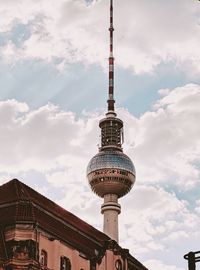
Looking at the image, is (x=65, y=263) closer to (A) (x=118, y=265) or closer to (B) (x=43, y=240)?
(B) (x=43, y=240)

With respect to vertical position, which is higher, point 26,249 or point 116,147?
point 116,147

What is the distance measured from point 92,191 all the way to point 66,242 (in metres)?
118

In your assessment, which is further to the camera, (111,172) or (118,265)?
(111,172)

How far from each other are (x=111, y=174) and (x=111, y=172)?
61 cm

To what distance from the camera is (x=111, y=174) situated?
17550 centimetres

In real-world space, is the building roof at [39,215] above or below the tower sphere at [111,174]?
below

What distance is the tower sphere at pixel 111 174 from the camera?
6914 inches

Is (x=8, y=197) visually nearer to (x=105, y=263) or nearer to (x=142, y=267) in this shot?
(x=105, y=263)

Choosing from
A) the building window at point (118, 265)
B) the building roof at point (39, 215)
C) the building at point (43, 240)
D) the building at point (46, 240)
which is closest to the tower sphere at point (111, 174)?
the building at point (46, 240)

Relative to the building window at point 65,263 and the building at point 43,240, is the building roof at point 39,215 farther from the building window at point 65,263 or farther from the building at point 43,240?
the building window at point 65,263

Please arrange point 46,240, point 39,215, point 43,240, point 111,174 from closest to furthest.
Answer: point 43,240
point 46,240
point 39,215
point 111,174

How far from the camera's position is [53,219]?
216 ft

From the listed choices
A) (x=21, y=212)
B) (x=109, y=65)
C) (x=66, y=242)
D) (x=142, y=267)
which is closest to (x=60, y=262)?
(x=66, y=242)

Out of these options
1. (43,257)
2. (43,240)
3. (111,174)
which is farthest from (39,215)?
(111,174)
